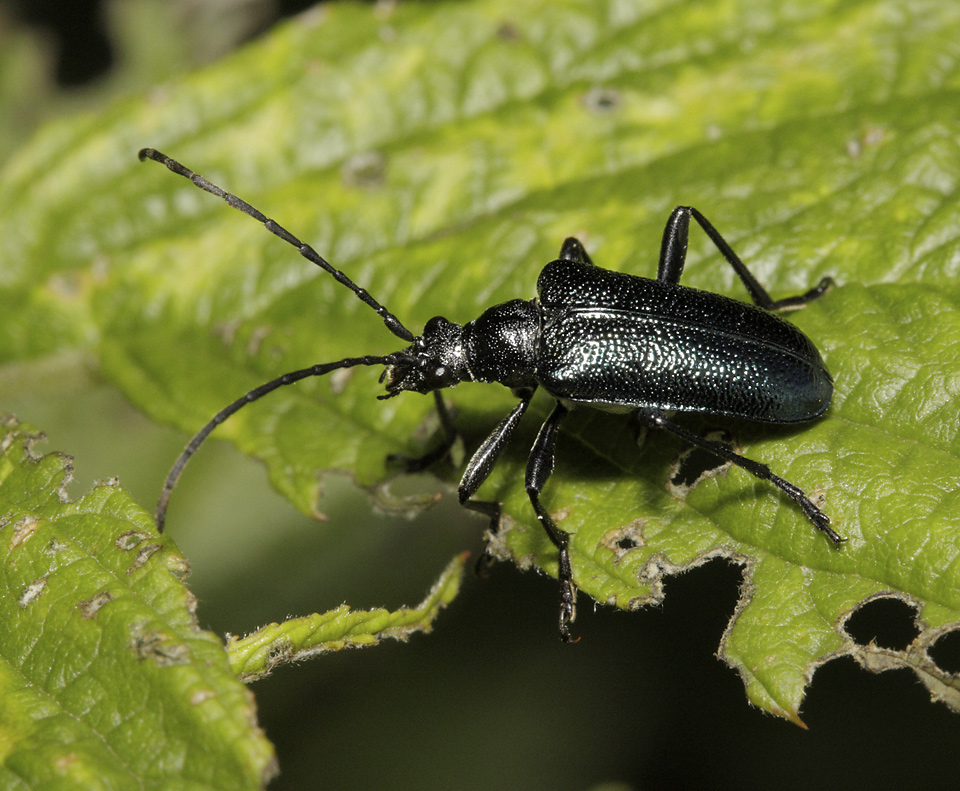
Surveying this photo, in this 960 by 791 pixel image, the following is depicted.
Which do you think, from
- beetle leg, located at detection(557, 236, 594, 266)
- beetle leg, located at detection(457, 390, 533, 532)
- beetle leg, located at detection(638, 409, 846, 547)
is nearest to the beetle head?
beetle leg, located at detection(457, 390, 533, 532)

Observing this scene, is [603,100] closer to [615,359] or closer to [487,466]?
[615,359]

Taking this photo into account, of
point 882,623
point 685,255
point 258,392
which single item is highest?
point 258,392

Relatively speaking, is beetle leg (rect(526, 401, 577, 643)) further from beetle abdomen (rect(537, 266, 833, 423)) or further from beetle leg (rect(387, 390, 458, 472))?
beetle leg (rect(387, 390, 458, 472))

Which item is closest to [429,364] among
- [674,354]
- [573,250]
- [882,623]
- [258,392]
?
[258,392]

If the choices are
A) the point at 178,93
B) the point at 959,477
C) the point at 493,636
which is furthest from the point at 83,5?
the point at 959,477

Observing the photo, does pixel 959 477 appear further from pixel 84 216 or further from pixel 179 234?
pixel 84 216
